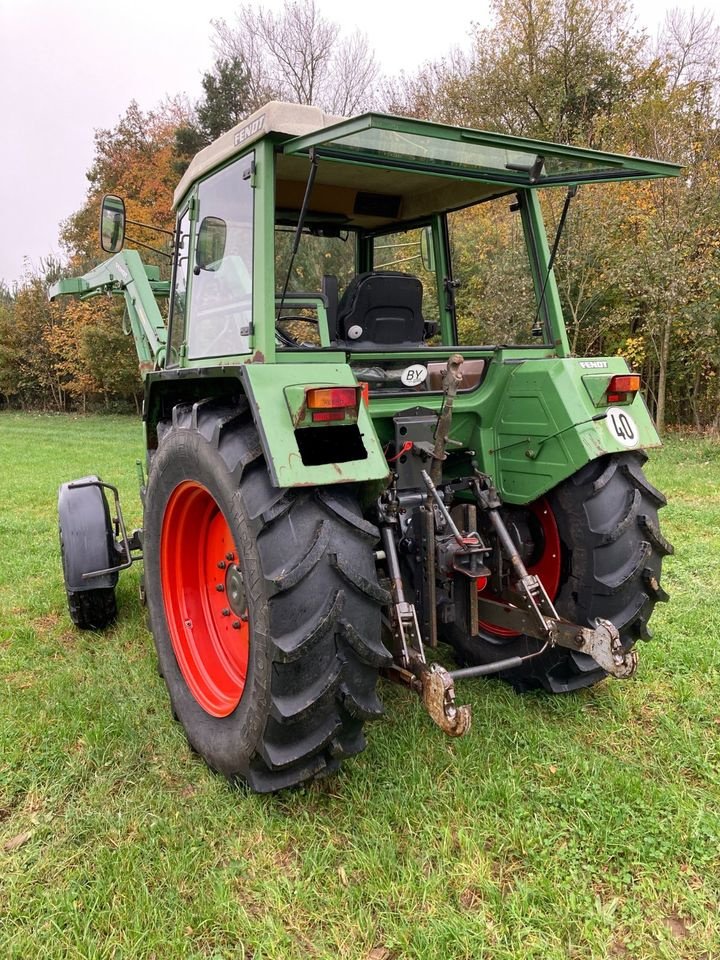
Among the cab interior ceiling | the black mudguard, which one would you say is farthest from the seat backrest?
the black mudguard

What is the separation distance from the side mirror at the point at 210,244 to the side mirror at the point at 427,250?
1177mm

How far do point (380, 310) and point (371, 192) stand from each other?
2.23 feet

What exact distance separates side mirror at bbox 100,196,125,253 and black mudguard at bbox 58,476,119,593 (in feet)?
4.60

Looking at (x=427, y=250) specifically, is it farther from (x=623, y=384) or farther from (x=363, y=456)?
(x=363, y=456)

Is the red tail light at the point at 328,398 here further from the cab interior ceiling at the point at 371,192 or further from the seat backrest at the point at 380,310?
the cab interior ceiling at the point at 371,192

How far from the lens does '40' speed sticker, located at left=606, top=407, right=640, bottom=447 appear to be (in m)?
2.67

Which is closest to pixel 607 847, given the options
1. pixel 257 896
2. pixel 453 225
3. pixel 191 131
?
pixel 257 896

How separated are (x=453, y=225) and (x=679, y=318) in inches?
370

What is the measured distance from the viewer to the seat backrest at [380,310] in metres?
3.09

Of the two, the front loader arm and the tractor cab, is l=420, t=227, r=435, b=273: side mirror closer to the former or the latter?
the tractor cab

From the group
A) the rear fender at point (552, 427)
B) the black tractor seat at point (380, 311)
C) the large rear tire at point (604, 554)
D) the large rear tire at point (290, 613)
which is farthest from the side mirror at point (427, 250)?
the large rear tire at point (290, 613)

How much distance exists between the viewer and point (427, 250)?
3604mm

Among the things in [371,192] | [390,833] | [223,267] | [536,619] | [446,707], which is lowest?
[390,833]

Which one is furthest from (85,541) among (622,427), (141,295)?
(622,427)
